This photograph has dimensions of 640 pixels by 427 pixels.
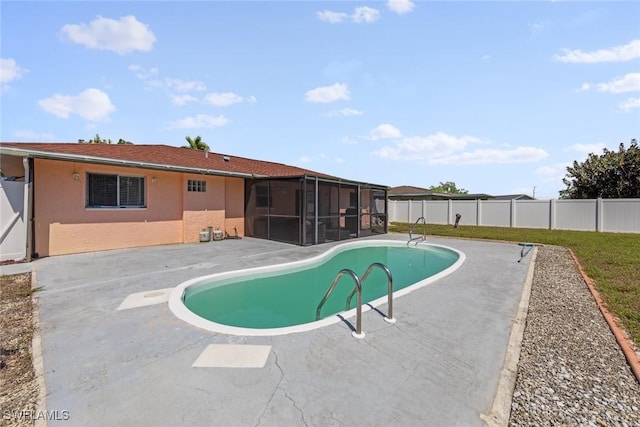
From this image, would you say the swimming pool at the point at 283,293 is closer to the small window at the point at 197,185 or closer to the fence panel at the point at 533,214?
the small window at the point at 197,185

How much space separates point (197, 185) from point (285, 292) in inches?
282

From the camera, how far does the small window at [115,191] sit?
29.3 feet

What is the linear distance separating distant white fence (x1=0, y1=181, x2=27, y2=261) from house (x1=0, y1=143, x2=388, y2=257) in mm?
31

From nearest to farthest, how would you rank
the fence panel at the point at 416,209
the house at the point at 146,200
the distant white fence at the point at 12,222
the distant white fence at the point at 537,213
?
the distant white fence at the point at 12,222, the house at the point at 146,200, the distant white fence at the point at 537,213, the fence panel at the point at 416,209

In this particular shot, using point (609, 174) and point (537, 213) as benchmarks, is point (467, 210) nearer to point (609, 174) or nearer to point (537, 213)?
point (537, 213)

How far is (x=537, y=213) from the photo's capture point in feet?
58.2

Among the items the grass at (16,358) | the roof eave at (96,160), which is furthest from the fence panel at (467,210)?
the grass at (16,358)

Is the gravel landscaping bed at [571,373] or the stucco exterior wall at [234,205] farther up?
the stucco exterior wall at [234,205]

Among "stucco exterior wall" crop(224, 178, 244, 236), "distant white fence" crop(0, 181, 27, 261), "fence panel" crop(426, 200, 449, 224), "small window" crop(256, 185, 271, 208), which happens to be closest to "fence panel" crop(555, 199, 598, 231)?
"fence panel" crop(426, 200, 449, 224)

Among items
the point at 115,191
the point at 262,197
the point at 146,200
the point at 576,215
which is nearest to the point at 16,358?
the point at 115,191

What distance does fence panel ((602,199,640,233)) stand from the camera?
14.9m

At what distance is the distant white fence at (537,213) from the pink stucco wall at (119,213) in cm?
1496

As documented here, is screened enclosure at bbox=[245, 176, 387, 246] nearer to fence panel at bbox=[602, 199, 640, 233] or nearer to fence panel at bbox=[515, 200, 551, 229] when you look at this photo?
fence panel at bbox=[515, 200, 551, 229]

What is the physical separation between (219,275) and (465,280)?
5343 mm
